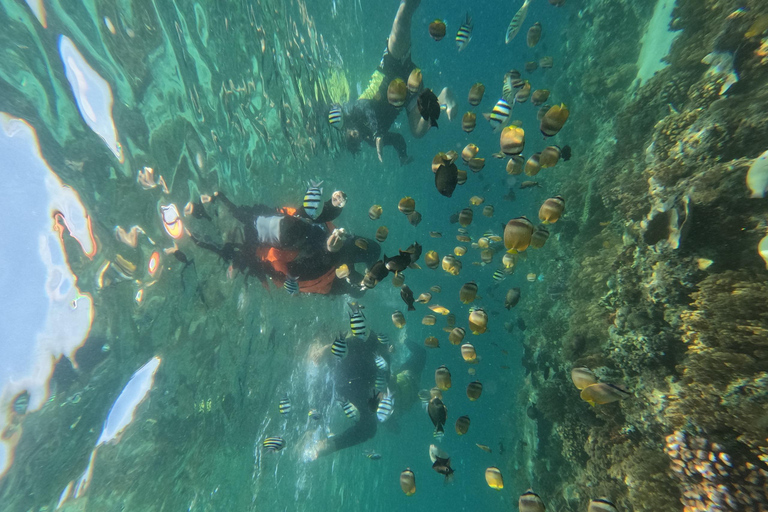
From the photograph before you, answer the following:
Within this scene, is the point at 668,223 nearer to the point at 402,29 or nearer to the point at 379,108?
the point at 402,29

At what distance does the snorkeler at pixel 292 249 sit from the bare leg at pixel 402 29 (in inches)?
302

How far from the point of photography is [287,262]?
9062mm

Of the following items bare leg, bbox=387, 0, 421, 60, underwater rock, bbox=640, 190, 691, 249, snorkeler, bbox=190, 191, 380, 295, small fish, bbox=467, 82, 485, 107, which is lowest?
underwater rock, bbox=640, 190, 691, 249

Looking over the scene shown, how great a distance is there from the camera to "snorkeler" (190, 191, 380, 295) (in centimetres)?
804

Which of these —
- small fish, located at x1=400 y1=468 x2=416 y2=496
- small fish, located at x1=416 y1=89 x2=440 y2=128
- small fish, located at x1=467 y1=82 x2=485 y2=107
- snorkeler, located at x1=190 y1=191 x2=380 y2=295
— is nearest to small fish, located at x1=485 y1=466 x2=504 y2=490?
small fish, located at x1=400 y1=468 x2=416 y2=496

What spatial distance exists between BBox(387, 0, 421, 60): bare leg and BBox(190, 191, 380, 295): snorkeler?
302 inches

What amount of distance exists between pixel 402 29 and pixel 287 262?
947cm

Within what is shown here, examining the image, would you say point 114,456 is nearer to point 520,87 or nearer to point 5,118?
point 5,118

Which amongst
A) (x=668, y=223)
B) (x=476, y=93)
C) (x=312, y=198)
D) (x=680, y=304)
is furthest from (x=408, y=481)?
(x=476, y=93)

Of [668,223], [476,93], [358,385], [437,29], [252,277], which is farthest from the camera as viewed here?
[358,385]

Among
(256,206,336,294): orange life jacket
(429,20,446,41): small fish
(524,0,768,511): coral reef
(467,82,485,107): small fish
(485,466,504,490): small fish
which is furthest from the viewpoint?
(256,206,336,294): orange life jacket

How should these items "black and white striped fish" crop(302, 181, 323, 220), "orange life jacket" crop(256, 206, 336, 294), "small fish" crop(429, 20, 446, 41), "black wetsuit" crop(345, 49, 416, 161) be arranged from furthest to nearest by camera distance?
1. "black wetsuit" crop(345, 49, 416, 161)
2. "orange life jacket" crop(256, 206, 336, 294)
3. "small fish" crop(429, 20, 446, 41)
4. "black and white striped fish" crop(302, 181, 323, 220)

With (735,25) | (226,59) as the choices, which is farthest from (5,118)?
(735,25)

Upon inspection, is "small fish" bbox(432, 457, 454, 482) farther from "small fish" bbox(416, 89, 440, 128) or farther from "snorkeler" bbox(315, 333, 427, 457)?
"snorkeler" bbox(315, 333, 427, 457)
